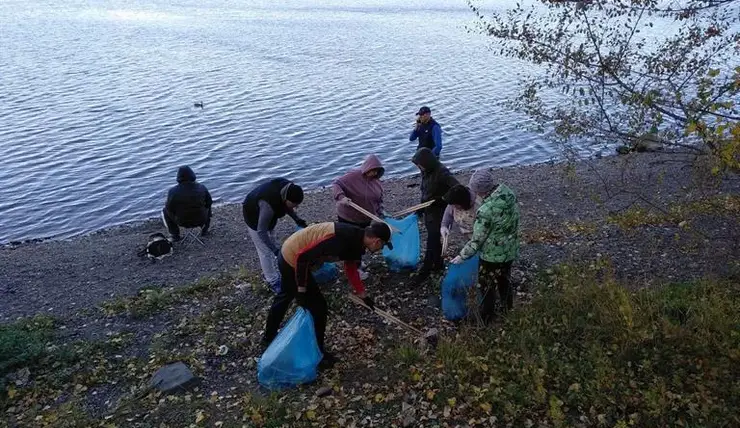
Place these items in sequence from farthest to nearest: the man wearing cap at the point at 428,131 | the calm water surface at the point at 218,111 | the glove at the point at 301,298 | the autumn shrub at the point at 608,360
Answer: the calm water surface at the point at 218,111, the man wearing cap at the point at 428,131, the glove at the point at 301,298, the autumn shrub at the point at 608,360

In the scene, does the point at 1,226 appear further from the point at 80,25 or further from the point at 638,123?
the point at 80,25

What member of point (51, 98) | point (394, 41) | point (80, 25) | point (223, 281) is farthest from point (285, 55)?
point (223, 281)

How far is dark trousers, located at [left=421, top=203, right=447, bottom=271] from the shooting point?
8.04m

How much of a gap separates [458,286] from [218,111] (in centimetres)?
2189

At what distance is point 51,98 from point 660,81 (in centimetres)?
2781

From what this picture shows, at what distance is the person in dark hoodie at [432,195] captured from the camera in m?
7.79

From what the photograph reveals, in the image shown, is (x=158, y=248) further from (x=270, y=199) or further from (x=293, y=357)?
(x=293, y=357)

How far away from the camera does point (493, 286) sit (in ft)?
22.7

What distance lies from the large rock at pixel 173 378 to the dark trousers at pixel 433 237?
3.52m

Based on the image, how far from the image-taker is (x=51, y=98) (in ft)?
91.4

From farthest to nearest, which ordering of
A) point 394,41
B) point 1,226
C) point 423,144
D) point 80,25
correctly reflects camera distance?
point 80,25
point 394,41
point 1,226
point 423,144

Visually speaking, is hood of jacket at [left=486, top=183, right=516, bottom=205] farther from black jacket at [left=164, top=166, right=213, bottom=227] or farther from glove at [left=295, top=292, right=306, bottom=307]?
black jacket at [left=164, top=166, right=213, bottom=227]

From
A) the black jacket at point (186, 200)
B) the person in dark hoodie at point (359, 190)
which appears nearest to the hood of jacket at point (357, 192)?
the person in dark hoodie at point (359, 190)

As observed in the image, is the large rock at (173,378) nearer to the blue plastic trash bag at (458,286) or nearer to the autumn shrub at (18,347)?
the autumn shrub at (18,347)
